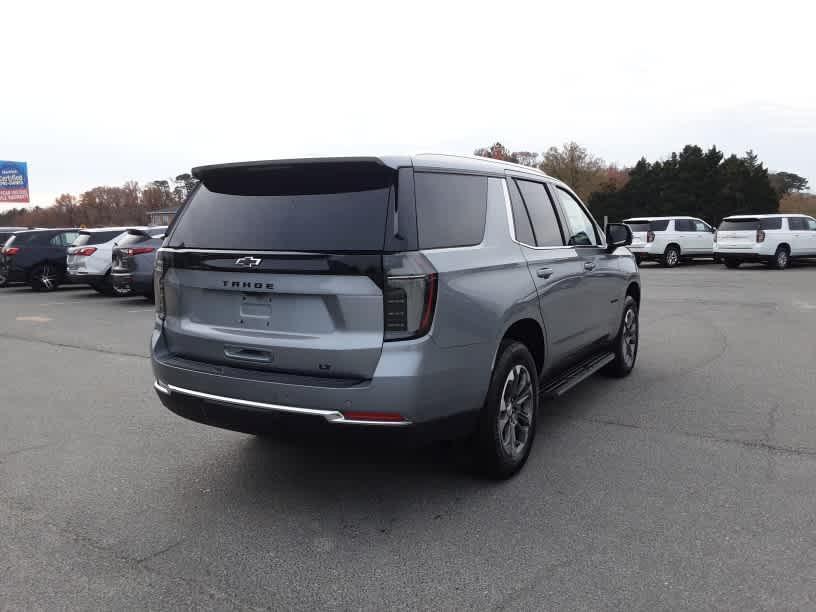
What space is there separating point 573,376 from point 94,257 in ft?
47.0

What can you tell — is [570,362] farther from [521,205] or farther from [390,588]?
[390,588]

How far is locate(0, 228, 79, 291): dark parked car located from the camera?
64.6 feet

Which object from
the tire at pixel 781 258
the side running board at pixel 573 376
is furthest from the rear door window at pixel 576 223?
the tire at pixel 781 258

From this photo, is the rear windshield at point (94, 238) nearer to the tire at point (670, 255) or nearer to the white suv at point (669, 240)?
the white suv at point (669, 240)

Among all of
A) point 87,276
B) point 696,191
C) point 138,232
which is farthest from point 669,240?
point 696,191

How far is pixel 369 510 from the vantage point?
375 centimetres

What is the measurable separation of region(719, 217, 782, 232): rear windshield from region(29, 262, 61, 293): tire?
20.5 metres

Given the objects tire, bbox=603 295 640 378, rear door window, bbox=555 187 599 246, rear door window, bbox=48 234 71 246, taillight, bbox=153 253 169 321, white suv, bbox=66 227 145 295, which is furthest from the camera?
rear door window, bbox=48 234 71 246

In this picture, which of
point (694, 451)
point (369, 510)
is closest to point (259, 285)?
point (369, 510)

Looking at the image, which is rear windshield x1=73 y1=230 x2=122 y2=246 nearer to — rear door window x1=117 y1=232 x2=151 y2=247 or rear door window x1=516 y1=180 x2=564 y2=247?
rear door window x1=117 y1=232 x2=151 y2=247

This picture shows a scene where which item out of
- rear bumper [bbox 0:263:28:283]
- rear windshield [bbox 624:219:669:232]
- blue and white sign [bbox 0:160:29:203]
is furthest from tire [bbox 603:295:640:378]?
blue and white sign [bbox 0:160:29:203]

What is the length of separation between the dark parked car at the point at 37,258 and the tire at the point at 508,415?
19.0 metres

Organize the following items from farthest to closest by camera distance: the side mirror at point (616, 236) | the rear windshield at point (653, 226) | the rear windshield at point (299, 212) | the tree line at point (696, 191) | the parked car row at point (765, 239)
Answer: the tree line at point (696, 191), the rear windshield at point (653, 226), the parked car row at point (765, 239), the side mirror at point (616, 236), the rear windshield at point (299, 212)

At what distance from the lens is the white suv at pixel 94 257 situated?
16469 mm
